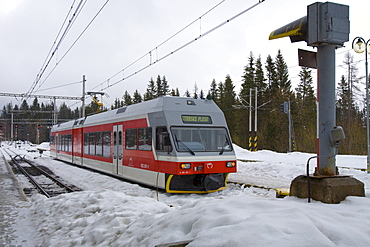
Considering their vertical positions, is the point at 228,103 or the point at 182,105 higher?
the point at 228,103

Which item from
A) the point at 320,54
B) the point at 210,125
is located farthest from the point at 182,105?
the point at 320,54

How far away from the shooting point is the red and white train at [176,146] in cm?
1058

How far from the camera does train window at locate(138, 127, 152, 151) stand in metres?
11.7

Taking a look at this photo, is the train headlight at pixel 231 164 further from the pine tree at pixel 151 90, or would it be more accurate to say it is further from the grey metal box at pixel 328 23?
the pine tree at pixel 151 90

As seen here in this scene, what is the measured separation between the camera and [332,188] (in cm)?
442

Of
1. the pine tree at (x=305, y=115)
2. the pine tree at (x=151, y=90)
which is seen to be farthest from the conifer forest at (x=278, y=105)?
the pine tree at (x=151, y=90)

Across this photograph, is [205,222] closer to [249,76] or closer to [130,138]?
[130,138]

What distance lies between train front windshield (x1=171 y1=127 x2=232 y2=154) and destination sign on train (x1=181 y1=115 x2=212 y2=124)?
9.4 inches

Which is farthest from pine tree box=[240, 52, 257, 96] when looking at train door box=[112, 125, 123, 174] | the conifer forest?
train door box=[112, 125, 123, 174]

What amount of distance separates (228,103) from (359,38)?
152 feet

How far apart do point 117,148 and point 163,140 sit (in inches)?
163

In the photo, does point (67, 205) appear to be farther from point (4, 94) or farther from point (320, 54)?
point (4, 94)

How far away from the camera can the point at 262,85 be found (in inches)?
1989

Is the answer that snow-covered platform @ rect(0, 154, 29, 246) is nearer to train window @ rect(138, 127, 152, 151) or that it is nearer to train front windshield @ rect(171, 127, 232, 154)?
train window @ rect(138, 127, 152, 151)
